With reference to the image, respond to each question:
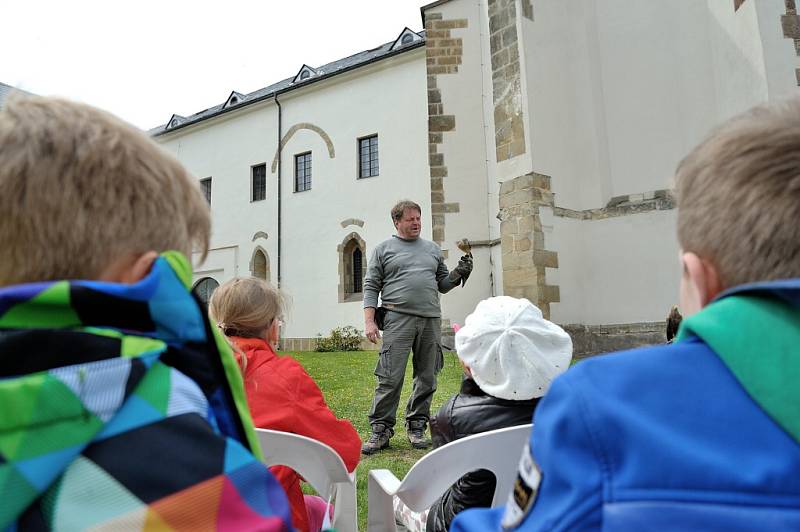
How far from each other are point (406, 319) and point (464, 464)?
2975 mm

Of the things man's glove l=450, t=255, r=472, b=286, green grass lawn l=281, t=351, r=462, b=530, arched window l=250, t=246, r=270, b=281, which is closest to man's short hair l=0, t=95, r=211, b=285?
green grass lawn l=281, t=351, r=462, b=530

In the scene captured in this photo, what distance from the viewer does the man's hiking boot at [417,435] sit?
173 inches

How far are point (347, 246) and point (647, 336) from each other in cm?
1222

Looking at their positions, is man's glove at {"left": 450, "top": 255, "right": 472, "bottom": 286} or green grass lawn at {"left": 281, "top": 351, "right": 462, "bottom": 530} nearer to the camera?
green grass lawn at {"left": 281, "top": 351, "right": 462, "bottom": 530}

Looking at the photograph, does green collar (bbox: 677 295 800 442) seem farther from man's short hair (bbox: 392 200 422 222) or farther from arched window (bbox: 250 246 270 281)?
arched window (bbox: 250 246 270 281)

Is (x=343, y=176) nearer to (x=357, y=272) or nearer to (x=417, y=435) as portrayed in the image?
A: (x=357, y=272)

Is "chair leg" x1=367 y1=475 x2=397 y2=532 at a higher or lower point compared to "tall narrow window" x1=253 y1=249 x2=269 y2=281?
lower

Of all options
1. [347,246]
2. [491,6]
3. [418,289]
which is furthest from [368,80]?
[418,289]

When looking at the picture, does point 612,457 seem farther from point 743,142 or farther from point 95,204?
point 95,204

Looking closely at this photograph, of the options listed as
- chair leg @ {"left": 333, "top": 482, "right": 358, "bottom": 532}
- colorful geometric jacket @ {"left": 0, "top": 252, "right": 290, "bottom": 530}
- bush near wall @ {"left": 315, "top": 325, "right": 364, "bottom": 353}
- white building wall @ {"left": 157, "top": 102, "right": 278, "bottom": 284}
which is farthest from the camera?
white building wall @ {"left": 157, "top": 102, "right": 278, "bottom": 284}

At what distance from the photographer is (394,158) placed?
59.4 ft

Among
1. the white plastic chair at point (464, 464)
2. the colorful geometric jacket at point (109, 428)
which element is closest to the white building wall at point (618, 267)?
the white plastic chair at point (464, 464)

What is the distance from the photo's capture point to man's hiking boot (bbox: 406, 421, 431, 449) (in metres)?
4.38

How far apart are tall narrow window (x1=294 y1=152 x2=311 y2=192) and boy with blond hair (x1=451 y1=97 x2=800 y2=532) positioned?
67.3ft
